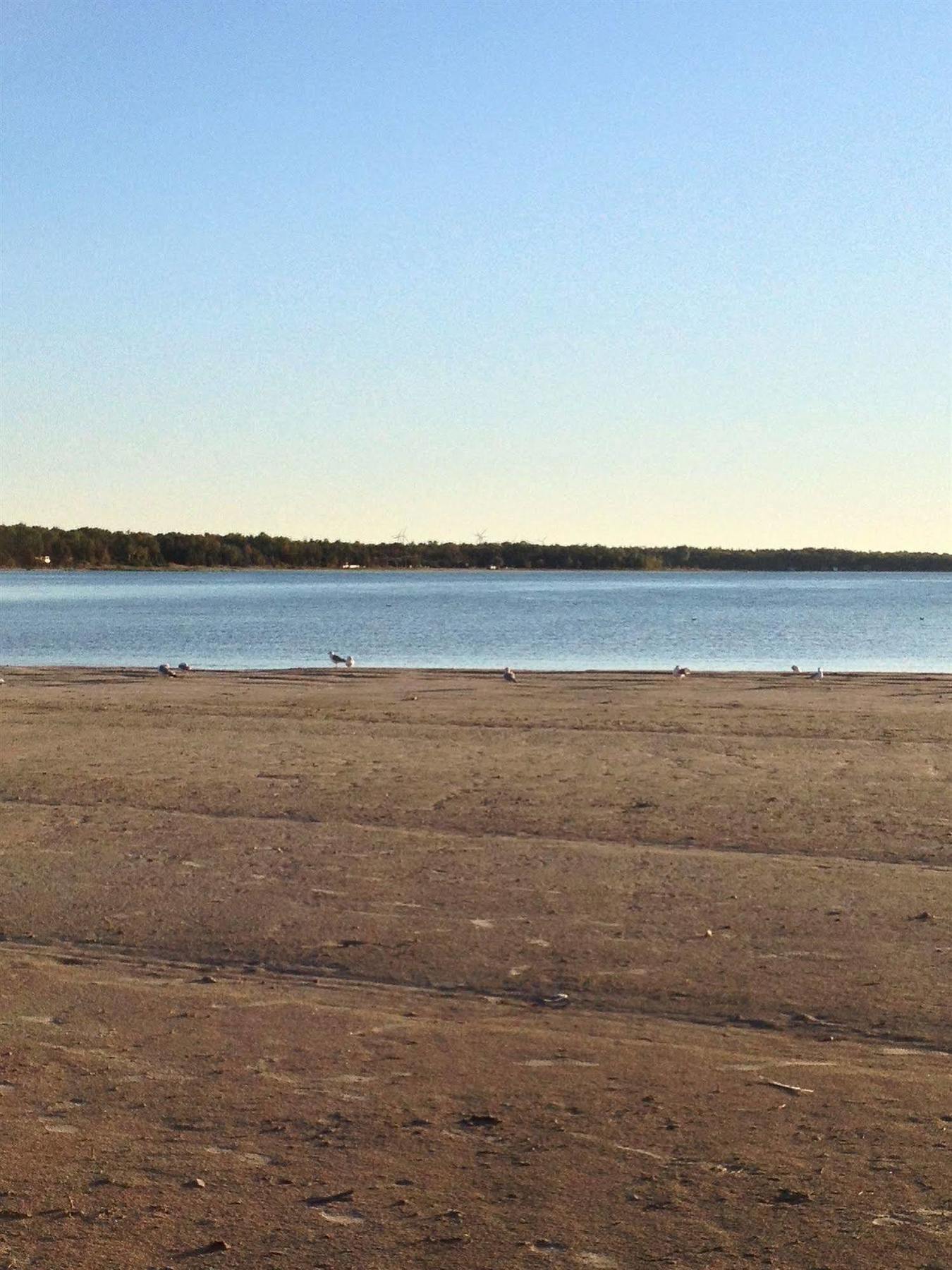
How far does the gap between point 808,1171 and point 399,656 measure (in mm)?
36431

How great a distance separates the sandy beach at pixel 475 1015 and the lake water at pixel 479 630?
22758mm

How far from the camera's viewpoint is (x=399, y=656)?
41.5 m

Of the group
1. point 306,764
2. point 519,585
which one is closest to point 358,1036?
point 306,764

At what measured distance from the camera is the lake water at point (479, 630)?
40.0 metres

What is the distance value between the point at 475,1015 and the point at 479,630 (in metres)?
49.6

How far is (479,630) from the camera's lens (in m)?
56.7

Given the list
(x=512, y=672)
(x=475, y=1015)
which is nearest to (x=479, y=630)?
(x=512, y=672)

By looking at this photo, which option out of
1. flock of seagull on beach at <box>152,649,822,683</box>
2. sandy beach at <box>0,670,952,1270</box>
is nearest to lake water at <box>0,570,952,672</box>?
flock of seagull on beach at <box>152,649,822,683</box>

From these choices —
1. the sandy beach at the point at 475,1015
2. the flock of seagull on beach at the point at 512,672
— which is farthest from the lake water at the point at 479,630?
the sandy beach at the point at 475,1015

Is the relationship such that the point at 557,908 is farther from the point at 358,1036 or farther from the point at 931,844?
the point at 931,844

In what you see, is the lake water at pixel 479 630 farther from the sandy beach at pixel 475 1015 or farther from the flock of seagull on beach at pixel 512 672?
the sandy beach at pixel 475 1015

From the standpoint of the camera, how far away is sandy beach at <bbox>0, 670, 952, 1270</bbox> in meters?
4.89

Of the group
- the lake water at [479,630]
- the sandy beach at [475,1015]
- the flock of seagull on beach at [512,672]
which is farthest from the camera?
the lake water at [479,630]

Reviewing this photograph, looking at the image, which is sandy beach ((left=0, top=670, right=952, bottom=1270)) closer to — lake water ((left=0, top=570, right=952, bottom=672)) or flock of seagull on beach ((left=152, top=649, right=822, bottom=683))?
flock of seagull on beach ((left=152, top=649, right=822, bottom=683))
